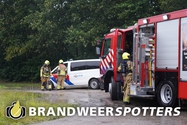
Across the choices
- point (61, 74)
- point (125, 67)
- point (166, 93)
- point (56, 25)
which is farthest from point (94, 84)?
point (166, 93)

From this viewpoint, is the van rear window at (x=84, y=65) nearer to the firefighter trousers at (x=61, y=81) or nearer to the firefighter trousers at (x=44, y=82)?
the firefighter trousers at (x=61, y=81)

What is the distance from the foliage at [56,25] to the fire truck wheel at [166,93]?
10.3 meters

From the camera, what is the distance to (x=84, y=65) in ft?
71.9

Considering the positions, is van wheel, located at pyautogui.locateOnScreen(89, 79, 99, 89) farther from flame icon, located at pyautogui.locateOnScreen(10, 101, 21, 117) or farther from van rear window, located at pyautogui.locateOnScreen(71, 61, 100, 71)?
flame icon, located at pyautogui.locateOnScreen(10, 101, 21, 117)

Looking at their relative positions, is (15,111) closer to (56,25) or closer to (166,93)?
(166,93)

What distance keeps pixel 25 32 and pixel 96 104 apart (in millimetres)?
20234

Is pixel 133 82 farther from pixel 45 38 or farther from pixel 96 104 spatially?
pixel 45 38

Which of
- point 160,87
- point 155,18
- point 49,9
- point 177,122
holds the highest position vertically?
point 49,9

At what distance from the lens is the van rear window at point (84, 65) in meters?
21.8

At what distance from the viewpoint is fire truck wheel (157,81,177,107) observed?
10.7m

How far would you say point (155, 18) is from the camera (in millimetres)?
11367

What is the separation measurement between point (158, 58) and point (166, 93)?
44.3 inches

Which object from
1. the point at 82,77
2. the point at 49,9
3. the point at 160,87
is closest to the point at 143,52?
the point at 160,87

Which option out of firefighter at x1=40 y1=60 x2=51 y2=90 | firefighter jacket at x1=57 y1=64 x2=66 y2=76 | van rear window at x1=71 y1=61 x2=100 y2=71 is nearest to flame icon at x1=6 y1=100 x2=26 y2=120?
firefighter at x1=40 y1=60 x2=51 y2=90
